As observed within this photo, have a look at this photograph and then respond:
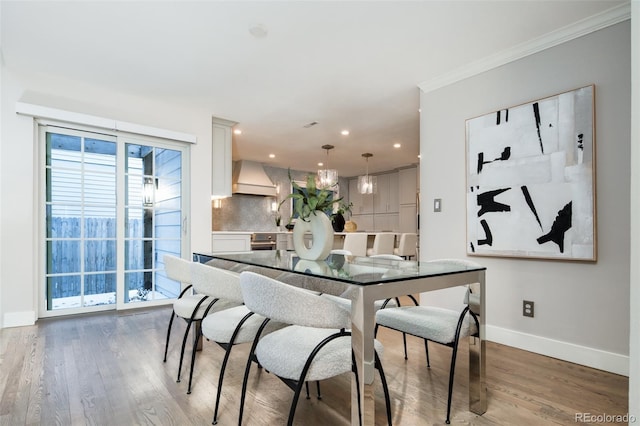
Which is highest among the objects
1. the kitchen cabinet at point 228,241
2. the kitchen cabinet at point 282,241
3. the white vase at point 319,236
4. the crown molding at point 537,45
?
the crown molding at point 537,45

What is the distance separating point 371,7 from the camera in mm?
2232

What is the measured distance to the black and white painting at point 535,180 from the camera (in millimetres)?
2350

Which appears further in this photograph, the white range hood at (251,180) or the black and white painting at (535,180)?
the white range hood at (251,180)

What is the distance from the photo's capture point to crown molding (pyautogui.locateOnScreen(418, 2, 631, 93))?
2246mm

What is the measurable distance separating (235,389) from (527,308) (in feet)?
7.59

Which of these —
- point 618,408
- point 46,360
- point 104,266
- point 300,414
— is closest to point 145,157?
point 104,266

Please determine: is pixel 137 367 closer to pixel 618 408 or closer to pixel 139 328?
pixel 139 328

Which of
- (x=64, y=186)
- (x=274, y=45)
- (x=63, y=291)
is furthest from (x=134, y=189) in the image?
(x=274, y=45)

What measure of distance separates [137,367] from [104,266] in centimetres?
201

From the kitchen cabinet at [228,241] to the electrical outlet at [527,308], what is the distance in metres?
3.23

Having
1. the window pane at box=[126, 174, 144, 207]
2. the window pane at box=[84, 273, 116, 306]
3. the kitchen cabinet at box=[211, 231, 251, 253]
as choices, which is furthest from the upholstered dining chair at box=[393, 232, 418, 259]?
the window pane at box=[84, 273, 116, 306]

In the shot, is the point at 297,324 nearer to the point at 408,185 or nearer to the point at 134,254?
the point at 134,254

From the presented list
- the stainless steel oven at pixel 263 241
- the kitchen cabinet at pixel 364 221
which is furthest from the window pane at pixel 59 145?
the kitchen cabinet at pixel 364 221

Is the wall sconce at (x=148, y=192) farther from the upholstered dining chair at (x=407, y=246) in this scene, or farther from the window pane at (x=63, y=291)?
the upholstered dining chair at (x=407, y=246)
